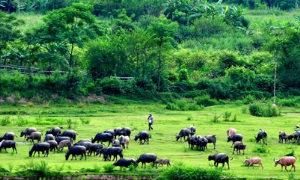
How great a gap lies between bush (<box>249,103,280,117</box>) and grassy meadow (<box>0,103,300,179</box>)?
0.56m

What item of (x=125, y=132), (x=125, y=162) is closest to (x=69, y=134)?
(x=125, y=132)

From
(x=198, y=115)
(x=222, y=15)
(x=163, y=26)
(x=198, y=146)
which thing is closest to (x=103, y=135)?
(x=198, y=146)

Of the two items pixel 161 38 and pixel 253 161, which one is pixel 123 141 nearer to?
pixel 253 161

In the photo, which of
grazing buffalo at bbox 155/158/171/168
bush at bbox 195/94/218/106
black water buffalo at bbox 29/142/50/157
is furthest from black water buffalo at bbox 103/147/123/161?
bush at bbox 195/94/218/106

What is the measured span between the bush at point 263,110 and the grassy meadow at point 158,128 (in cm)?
56

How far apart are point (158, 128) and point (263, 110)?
12561mm

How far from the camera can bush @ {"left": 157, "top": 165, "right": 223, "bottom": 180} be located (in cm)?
2761

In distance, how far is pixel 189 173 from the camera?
90.8ft

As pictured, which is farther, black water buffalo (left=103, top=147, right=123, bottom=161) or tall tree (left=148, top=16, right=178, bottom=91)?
tall tree (left=148, top=16, right=178, bottom=91)

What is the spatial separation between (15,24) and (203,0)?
3289 centimetres

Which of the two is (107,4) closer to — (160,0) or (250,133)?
(160,0)

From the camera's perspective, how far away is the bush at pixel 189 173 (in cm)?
2761

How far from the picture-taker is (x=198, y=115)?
54.7 meters

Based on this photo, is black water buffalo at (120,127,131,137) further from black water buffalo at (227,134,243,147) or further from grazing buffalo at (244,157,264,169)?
grazing buffalo at (244,157,264,169)
